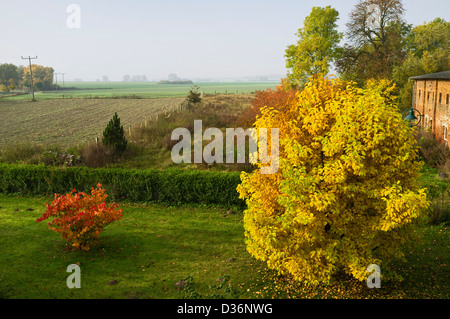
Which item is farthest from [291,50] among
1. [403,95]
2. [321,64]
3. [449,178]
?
[449,178]

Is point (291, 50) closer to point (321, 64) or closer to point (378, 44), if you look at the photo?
point (321, 64)

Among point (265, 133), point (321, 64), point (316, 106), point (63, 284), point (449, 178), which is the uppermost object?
point (321, 64)

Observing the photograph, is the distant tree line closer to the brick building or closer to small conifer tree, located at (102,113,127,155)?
small conifer tree, located at (102,113,127,155)

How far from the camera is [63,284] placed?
29.9ft

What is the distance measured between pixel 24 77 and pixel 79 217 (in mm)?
123343

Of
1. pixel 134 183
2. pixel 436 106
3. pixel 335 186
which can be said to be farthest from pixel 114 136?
pixel 436 106

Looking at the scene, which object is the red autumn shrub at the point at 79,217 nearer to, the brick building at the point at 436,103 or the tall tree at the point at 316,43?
the brick building at the point at 436,103

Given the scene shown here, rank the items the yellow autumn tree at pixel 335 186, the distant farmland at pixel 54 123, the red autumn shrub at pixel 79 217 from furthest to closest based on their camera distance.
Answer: the distant farmland at pixel 54 123, the red autumn shrub at pixel 79 217, the yellow autumn tree at pixel 335 186

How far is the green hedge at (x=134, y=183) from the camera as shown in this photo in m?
15.3

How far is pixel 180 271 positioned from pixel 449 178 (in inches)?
516

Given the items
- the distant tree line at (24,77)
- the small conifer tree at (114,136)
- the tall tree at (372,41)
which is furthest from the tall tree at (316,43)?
the distant tree line at (24,77)

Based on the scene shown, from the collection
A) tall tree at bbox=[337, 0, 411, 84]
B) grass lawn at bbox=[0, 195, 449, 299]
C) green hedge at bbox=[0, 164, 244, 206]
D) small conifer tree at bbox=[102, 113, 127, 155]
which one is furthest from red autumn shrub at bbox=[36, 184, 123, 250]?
tall tree at bbox=[337, 0, 411, 84]

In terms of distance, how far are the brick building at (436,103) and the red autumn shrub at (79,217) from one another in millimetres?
18220
